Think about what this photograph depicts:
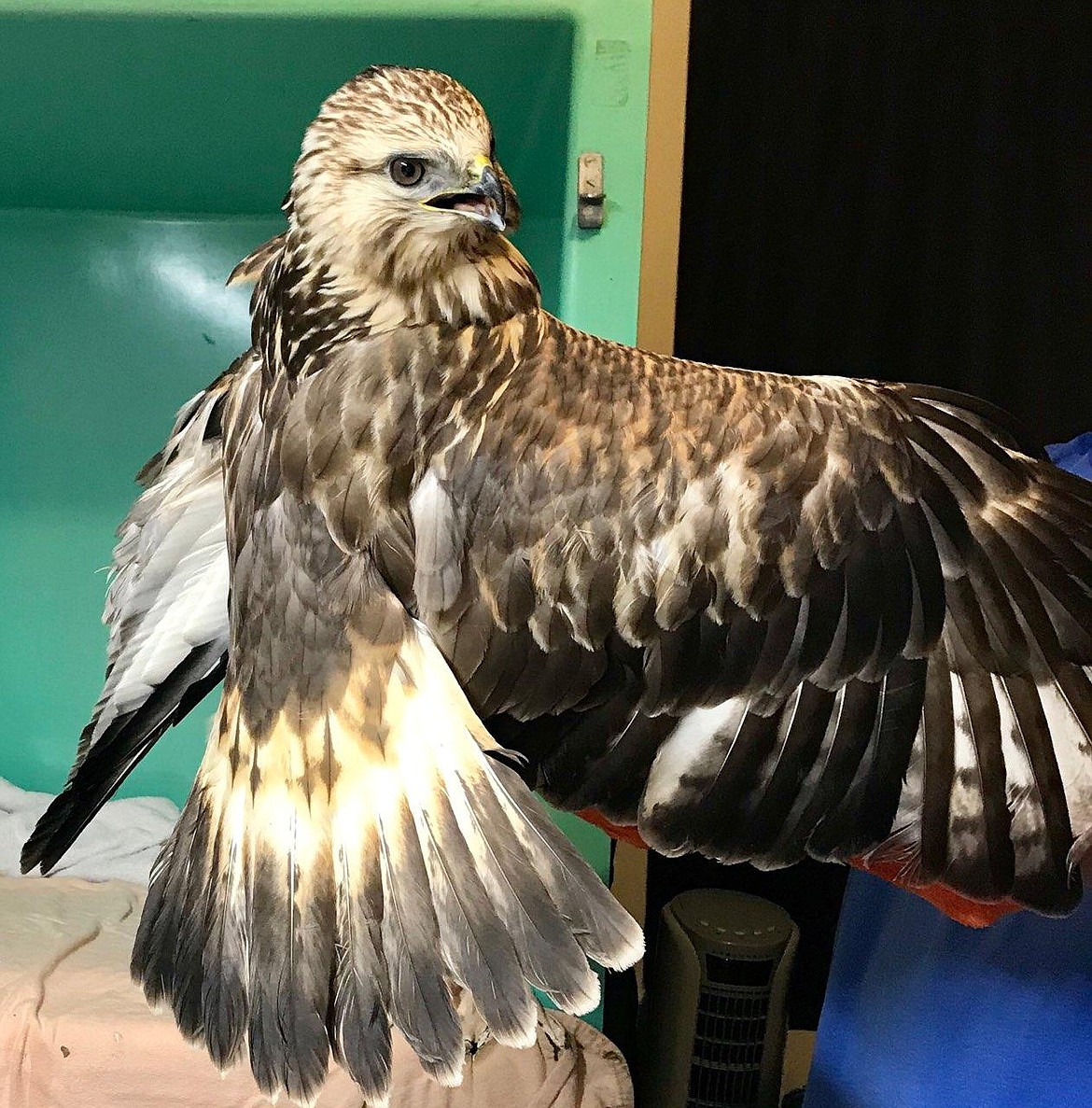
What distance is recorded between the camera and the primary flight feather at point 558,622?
0.56m

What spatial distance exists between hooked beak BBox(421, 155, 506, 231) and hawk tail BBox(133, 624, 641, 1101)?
27 centimetres

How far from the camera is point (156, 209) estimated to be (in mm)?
1495

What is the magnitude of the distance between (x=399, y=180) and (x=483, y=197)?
0.06 m

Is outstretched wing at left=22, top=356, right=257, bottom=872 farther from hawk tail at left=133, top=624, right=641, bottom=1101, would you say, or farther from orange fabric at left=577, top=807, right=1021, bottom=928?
orange fabric at left=577, top=807, right=1021, bottom=928

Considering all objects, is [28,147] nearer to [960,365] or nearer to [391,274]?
[391,274]

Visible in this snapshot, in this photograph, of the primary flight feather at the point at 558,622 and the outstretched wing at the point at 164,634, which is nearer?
the primary flight feather at the point at 558,622

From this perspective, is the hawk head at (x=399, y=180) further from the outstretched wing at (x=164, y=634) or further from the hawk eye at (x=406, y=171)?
the outstretched wing at (x=164, y=634)

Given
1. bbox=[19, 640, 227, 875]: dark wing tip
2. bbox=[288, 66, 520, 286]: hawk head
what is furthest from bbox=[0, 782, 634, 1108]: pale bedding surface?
bbox=[288, 66, 520, 286]: hawk head

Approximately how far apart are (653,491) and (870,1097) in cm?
61

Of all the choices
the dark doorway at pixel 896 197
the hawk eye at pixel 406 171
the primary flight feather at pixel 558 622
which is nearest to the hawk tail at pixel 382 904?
the primary flight feather at pixel 558 622

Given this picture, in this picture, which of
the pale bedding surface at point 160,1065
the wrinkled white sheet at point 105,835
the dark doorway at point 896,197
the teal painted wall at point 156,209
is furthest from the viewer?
the wrinkled white sheet at point 105,835

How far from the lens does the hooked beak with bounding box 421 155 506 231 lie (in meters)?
0.55

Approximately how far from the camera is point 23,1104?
3.25ft

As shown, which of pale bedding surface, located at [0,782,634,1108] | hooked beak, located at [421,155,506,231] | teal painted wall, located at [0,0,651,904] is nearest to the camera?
hooked beak, located at [421,155,506,231]
